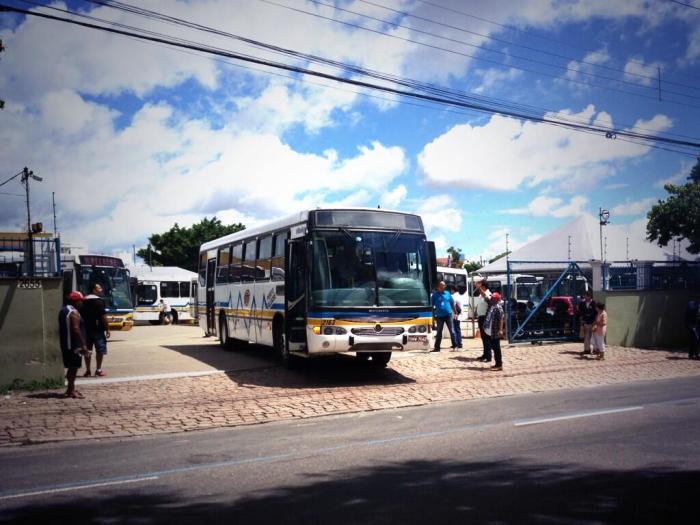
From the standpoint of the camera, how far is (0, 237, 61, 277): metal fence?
11.3 metres

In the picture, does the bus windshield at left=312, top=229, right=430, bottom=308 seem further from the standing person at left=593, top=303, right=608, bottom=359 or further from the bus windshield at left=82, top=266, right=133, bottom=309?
the bus windshield at left=82, top=266, right=133, bottom=309

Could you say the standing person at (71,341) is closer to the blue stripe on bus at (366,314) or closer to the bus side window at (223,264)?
the blue stripe on bus at (366,314)

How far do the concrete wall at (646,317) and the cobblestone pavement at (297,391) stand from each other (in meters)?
2.24

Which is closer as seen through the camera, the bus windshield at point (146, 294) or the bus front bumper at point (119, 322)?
the bus front bumper at point (119, 322)

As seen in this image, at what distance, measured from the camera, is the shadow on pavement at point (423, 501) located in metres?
4.79

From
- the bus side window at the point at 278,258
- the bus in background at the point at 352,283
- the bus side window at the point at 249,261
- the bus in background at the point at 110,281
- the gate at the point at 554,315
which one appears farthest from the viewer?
the bus in background at the point at 110,281

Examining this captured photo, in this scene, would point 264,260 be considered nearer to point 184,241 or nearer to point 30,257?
point 30,257

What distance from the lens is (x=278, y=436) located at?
824 centimetres

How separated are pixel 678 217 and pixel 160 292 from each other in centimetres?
3613

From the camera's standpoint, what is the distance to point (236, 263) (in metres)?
17.8

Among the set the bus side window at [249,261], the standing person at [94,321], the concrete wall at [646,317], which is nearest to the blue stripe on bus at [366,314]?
the bus side window at [249,261]

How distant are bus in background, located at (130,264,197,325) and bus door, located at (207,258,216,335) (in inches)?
814

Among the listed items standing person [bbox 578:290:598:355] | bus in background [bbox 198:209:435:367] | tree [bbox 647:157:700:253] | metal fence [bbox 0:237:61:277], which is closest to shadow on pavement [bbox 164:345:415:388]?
bus in background [bbox 198:209:435:367]

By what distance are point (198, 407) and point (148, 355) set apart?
8.70 metres
